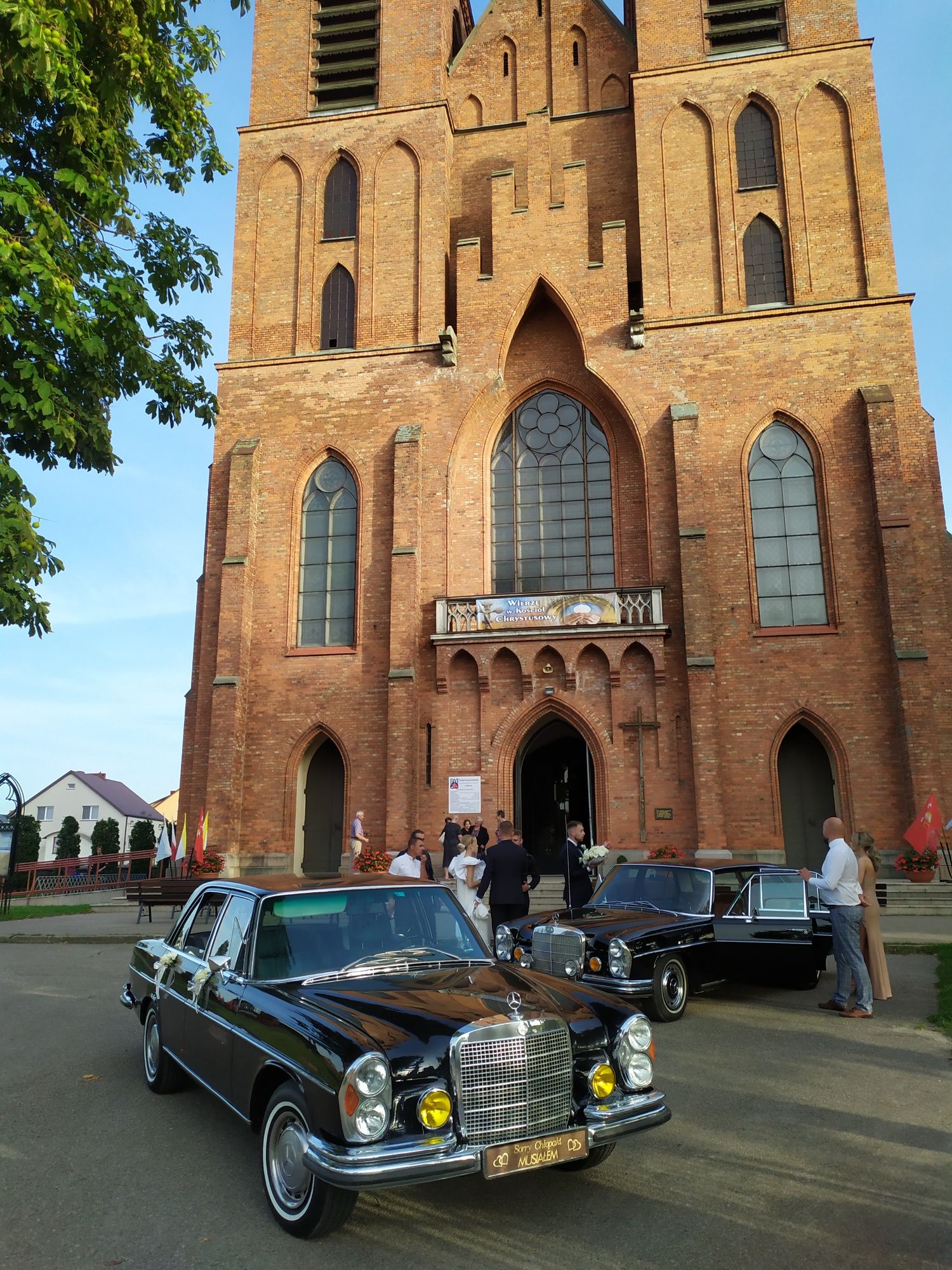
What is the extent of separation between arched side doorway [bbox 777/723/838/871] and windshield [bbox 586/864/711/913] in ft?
33.9

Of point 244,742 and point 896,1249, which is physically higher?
point 244,742

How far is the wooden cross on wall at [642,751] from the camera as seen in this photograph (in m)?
18.7

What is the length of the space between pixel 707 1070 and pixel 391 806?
1338 centimetres

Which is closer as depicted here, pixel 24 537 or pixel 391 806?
pixel 24 537

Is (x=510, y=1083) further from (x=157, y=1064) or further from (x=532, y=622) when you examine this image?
(x=532, y=622)

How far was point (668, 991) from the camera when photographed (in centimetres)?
806

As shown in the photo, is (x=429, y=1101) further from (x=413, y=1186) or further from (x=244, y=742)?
(x=244, y=742)

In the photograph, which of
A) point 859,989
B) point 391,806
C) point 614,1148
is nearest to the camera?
point 614,1148

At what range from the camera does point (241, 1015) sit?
4574 mm

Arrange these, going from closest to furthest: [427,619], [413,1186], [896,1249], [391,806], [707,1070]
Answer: [896,1249], [413,1186], [707,1070], [391,806], [427,619]

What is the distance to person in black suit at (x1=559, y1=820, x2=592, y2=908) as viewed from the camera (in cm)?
1063

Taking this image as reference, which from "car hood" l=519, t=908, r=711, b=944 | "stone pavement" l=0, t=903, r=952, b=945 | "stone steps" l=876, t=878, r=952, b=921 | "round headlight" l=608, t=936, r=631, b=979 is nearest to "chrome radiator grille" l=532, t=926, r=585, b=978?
"car hood" l=519, t=908, r=711, b=944

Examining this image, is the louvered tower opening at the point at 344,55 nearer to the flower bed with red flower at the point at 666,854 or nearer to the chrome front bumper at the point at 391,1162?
the flower bed with red flower at the point at 666,854

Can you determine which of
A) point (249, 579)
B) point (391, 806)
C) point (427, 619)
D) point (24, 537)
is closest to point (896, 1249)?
point (24, 537)
